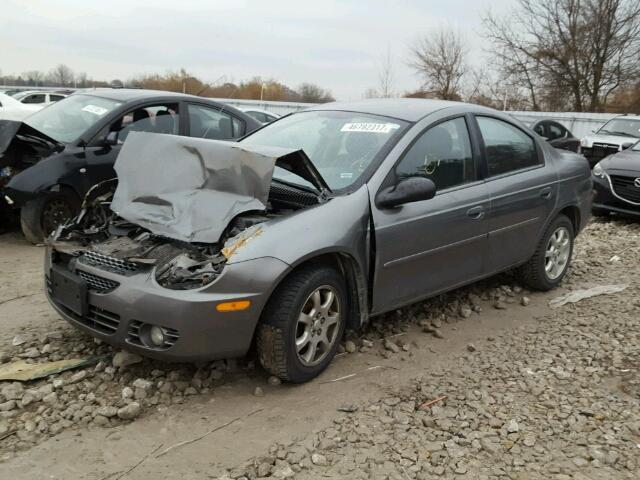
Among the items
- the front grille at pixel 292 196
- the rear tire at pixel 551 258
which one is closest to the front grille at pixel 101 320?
the front grille at pixel 292 196

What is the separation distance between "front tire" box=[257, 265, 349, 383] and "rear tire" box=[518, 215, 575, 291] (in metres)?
2.30

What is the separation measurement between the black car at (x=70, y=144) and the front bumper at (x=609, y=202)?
5930 millimetres

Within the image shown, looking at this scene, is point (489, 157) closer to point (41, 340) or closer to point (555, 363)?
point (555, 363)

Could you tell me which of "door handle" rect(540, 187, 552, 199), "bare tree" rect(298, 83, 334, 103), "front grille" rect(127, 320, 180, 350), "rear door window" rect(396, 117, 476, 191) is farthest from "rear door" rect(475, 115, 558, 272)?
"bare tree" rect(298, 83, 334, 103)

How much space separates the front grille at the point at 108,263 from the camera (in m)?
3.23

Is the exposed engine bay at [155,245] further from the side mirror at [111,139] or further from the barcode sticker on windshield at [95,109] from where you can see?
the barcode sticker on windshield at [95,109]

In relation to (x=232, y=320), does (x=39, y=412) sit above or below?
below

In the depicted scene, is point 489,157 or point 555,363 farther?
point 489,157

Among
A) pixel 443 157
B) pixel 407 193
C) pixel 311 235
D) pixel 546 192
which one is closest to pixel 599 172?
pixel 546 192

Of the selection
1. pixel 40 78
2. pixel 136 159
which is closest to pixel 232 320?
pixel 136 159

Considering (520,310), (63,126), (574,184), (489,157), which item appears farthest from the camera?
(63,126)

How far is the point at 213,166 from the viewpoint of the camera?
11.6ft

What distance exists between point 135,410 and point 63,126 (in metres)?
4.40

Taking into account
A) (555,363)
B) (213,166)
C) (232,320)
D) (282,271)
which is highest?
(213,166)
